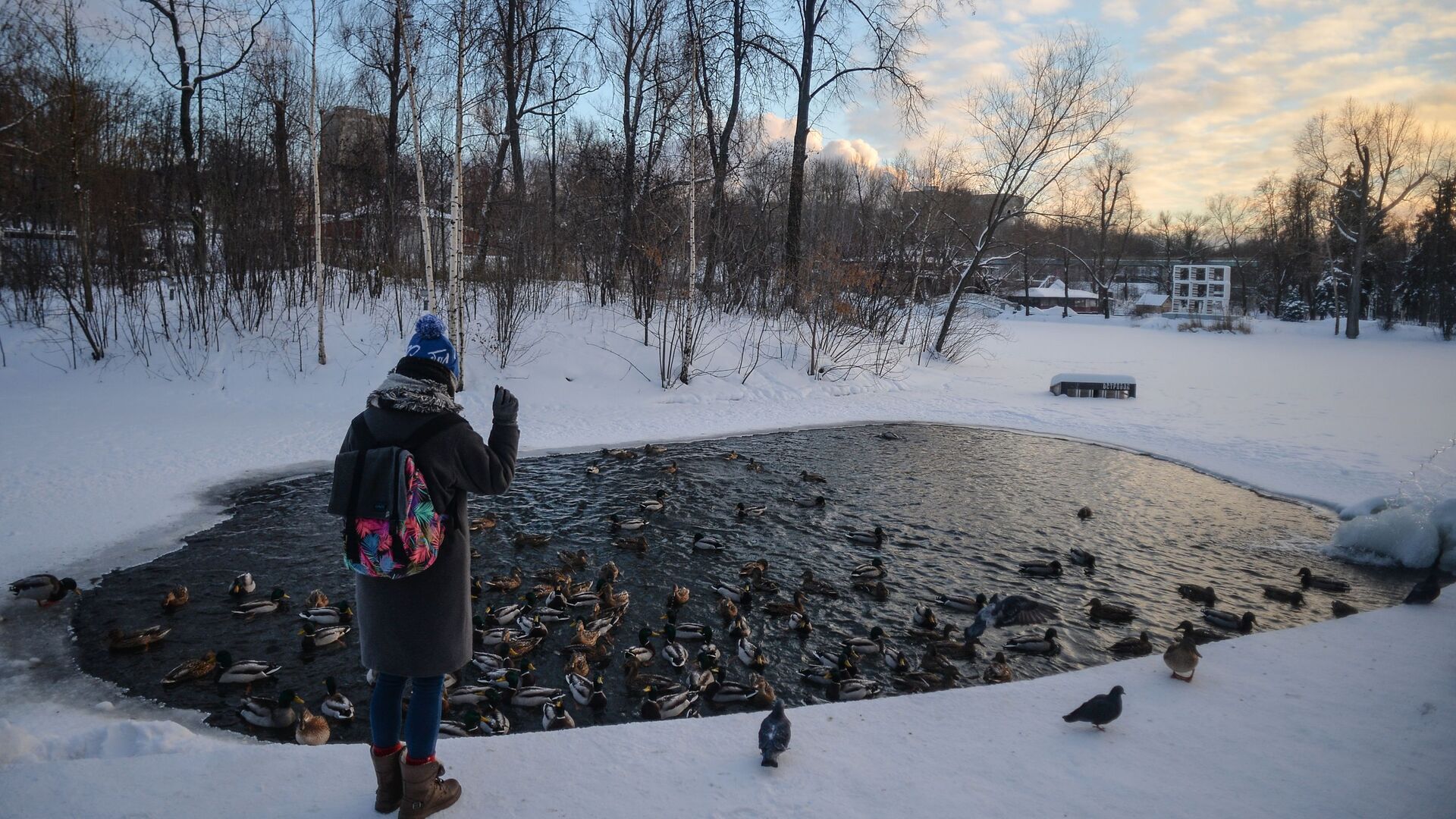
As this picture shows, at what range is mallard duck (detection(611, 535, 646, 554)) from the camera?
8320 millimetres

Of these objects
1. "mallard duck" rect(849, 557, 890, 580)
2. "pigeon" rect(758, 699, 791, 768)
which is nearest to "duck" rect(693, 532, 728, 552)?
"mallard duck" rect(849, 557, 890, 580)

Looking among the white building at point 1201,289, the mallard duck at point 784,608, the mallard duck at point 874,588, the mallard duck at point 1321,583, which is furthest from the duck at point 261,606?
the white building at point 1201,289

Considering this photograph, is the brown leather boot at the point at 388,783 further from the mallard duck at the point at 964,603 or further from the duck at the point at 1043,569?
the duck at the point at 1043,569

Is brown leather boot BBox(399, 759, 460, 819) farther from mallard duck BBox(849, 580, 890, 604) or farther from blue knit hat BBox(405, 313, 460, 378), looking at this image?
mallard duck BBox(849, 580, 890, 604)

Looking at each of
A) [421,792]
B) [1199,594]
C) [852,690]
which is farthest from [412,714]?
[1199,594]

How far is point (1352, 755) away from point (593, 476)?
29.4 ft

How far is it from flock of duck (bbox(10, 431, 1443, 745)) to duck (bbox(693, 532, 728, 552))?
0.49 metres

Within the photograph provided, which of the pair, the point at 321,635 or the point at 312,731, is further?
the point at 321,635

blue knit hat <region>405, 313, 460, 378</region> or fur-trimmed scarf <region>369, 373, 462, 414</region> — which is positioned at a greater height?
blue knit hat <region>405, 313, 460, 378</region>

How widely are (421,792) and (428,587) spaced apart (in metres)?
0.88

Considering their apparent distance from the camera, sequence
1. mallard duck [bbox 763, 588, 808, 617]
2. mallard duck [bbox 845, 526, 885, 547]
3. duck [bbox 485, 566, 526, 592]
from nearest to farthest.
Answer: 1. mallard duck [bbox 763, 588, 808, 617]
2. duck [bbox 485, 566, 526, 592]
3. mallard duck [bbox 845, 526, 885, 547]

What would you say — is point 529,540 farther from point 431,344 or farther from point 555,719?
point 431,344

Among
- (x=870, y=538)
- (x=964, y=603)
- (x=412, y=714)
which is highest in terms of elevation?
(x=412, y=714)

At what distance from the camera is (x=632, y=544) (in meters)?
8.42
